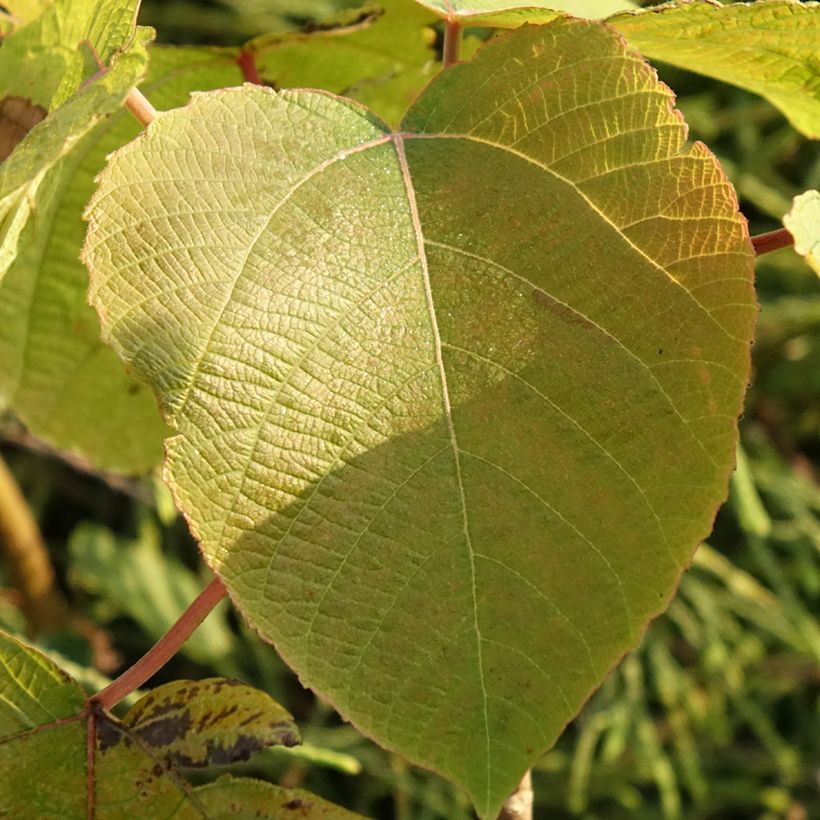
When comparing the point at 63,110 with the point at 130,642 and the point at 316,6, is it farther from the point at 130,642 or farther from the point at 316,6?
the point at 130,642

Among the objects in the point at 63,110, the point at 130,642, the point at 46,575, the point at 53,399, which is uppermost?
the point at 63,110

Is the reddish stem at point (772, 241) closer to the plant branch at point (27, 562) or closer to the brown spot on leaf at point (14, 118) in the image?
the brown spot on leaf at point (14, 118)

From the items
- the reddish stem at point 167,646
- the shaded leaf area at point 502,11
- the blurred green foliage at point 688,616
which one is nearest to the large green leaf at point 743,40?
the shaded leaf area at point 502,11

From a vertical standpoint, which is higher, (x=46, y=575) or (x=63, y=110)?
(x=63, y=110)

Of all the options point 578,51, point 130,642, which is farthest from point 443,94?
point 130,642

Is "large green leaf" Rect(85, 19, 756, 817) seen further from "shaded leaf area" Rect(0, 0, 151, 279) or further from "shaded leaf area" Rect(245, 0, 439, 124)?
"shaded leaf area" Rect(245, 0, 439, 124)

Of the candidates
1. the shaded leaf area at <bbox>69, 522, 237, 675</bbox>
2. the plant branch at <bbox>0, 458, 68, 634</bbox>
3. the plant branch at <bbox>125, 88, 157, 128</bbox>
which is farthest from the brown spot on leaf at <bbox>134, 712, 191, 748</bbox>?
the shaded leaf area at <bbox>69, 522, 237, 675</bbox>
